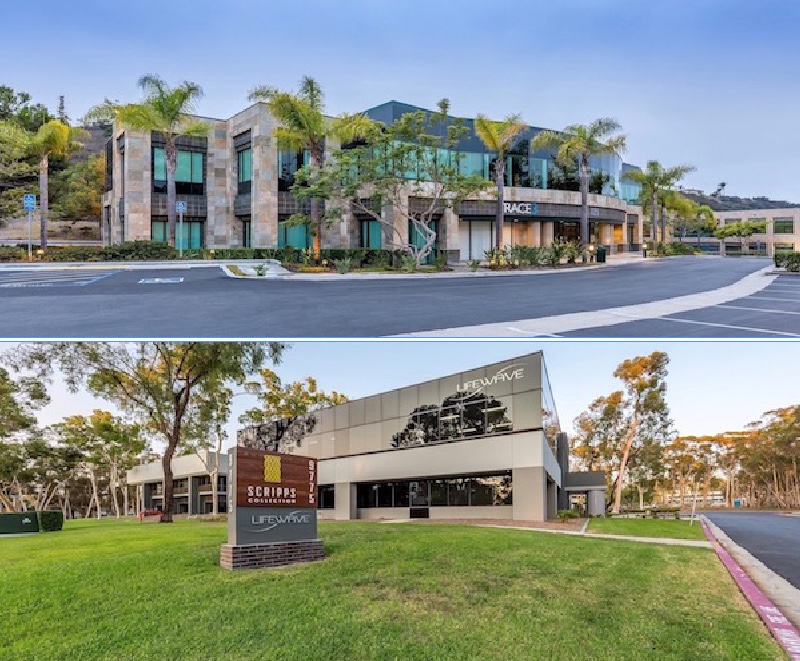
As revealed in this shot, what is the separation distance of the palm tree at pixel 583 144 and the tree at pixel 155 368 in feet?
83.9

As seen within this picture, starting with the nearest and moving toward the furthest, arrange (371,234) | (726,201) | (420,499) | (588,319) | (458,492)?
(588,319), (458,492), (420,499), (371,234), (726,201)

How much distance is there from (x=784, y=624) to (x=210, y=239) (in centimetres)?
4221

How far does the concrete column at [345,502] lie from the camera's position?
30.2 metres

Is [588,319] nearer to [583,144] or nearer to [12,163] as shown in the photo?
[583,144]

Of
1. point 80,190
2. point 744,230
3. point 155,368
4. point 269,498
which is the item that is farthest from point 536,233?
point 744,230

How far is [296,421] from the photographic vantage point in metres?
31.2

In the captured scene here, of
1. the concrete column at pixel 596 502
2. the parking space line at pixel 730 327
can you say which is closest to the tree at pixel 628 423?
the concrete column at pixel 596 502

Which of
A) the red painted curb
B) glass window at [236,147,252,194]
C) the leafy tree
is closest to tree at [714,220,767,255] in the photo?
glass window at [236,147,252,194]

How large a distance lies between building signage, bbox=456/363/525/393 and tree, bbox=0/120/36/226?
106 feet

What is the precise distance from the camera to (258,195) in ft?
143

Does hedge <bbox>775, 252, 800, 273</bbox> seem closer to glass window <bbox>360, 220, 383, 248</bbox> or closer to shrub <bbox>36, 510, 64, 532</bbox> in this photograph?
glass window <bbox>360, 220, 383, 248</bbox>

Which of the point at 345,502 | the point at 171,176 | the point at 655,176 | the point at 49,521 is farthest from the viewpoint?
the point at 655,176

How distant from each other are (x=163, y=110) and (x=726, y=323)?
113 ft

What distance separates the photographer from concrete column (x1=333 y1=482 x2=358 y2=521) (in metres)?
30.2
